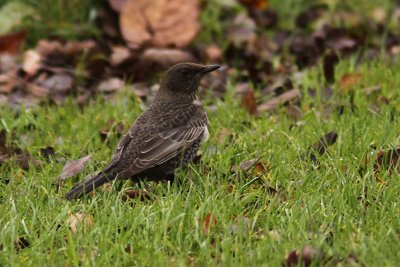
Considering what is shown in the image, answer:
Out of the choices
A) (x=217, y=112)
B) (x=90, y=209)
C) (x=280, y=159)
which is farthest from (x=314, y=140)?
(x=90, y=209)

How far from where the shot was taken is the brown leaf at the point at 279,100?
704cm

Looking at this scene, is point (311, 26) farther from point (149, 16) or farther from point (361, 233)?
point (361, 233)

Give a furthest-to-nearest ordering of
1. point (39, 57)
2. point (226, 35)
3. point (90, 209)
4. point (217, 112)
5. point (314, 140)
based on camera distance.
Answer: point (226, 35)
point (39, 57)
point (217, 112)
point (314, 140)
point (90, 209)

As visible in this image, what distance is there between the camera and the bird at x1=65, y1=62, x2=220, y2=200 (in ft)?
17.6

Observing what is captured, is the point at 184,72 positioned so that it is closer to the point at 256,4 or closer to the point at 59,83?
the point at 59,83

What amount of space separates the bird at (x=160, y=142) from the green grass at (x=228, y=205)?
0.09 metres

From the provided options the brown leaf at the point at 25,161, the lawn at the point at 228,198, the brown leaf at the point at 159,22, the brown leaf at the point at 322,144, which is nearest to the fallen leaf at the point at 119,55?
the brown leaf at the point at 159,22

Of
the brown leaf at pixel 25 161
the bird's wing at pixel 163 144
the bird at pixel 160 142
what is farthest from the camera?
the brown leaf at pixel 25 161

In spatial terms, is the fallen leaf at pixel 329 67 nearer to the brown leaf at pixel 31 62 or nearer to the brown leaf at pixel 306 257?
the brown leaf at pixel 31 62

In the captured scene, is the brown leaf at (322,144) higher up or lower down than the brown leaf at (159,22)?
lower down

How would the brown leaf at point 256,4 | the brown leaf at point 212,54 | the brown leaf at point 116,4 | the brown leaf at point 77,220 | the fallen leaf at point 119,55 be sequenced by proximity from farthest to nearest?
1. the brown leaf at point 256,4
2. the brown leaf at point 116,4
3. the brown leaf at point 212,54
4. the fallen leaf at point 119,55
5. the brown leaf at point 77,220

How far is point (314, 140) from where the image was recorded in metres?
5.94

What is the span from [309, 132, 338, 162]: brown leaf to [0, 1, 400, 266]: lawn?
40 mm

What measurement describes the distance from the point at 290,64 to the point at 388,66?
3.68 ft
